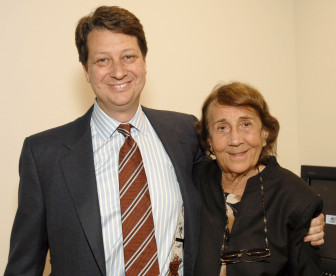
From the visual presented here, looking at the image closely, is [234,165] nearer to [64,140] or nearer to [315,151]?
[64,140]

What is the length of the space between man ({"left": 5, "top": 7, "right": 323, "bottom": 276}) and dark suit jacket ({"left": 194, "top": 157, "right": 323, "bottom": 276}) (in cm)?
6

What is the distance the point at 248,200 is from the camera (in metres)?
1.56

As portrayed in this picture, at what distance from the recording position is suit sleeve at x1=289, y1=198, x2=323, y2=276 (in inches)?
57.2

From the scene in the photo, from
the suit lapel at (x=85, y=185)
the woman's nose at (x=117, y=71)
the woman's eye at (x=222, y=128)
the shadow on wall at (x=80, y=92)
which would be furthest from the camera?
the shadow on wall at (x=80, y=92)

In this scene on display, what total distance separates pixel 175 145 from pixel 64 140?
1.61 feet

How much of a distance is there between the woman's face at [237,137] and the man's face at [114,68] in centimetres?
38

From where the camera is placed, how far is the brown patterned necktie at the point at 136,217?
1437 mm

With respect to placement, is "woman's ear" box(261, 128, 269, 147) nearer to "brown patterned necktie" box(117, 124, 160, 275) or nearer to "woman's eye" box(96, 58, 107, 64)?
"brown patterned necktie" box(117, 124, 160, 275)

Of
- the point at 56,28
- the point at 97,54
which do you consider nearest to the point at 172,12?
the point at 56,28

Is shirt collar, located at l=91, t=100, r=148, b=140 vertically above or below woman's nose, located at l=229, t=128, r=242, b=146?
above

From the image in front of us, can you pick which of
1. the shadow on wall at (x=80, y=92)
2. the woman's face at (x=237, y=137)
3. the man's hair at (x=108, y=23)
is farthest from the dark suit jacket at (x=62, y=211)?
the shadow on wall at (x=80, y=92)

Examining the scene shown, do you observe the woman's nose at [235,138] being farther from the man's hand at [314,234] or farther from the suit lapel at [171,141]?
the man's hand at [314,234]

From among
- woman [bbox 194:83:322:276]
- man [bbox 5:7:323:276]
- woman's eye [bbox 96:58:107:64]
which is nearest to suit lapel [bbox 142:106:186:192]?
man [bbox 5:7:323:276]

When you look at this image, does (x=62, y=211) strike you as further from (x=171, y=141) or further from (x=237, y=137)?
(x=237, y=137)
